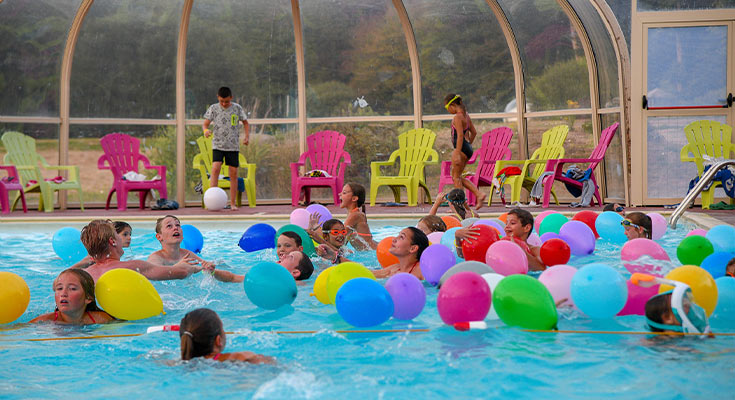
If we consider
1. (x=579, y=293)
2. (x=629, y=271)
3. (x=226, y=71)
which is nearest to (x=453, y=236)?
(x=629, y=271)

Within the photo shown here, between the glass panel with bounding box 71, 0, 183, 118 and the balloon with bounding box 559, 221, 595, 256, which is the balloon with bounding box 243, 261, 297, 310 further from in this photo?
the glass panel with bounding box 71, 0, 183, 118

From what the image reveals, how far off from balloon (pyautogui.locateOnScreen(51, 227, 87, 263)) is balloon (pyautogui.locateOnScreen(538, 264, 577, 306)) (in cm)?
435

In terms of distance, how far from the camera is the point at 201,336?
2895 millimetres

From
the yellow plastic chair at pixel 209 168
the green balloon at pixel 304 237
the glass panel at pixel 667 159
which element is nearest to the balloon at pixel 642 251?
A: the green balloon at pixel 304 237

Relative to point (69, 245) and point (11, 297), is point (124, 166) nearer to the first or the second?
point (69, 245)

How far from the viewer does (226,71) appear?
12438 mm

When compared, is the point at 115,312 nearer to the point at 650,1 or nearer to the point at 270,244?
the point at 270,244

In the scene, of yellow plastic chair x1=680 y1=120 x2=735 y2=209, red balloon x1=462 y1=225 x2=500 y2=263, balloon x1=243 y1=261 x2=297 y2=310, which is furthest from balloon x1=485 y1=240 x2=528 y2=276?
yellow plastic chair x1=680 y1=120 x2=735 y2=209

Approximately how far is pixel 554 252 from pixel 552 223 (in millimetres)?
1481

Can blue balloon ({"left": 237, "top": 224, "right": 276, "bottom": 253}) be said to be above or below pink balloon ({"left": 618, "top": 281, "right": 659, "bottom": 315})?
above

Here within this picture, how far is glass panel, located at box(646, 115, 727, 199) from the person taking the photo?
10.3 meters

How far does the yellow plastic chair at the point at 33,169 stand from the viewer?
1073 cm

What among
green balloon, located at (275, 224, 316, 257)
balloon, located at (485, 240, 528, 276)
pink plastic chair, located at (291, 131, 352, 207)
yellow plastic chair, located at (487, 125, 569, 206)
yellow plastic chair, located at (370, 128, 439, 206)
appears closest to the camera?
balloon, located at (485, 240, 528, 276)

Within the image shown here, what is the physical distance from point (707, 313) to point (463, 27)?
9.58m
